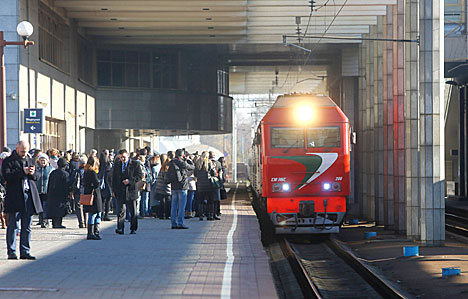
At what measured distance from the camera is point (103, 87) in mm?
42719

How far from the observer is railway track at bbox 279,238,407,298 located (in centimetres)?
1140

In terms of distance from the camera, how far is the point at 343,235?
2172 centimetres

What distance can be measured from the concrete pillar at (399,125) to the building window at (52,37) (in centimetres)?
1382

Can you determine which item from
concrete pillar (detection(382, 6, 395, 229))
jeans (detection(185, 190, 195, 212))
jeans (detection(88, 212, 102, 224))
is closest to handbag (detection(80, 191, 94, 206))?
jeans (detection(88, 212, 102, 224))

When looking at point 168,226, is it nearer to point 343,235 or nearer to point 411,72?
point 343,235

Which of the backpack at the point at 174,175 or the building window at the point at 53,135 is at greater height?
the building window at the point at 53,135

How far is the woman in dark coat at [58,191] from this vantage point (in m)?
18.9

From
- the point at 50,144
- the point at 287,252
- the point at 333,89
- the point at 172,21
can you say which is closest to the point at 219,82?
the point at 333,89

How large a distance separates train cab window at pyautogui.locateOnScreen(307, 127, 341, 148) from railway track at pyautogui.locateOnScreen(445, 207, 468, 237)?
5471 millimetres

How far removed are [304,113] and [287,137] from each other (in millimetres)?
791

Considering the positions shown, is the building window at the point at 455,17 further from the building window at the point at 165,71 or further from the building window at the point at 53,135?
the building window at the point at 53,135

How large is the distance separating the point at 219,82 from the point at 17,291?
39.7 meters

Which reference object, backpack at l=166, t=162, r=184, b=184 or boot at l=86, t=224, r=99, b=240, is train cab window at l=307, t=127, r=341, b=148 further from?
boot at l=86, t=224, r=99, b=240

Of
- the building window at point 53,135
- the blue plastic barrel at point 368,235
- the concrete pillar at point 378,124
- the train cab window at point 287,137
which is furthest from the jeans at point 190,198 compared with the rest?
the building window at point 53,135
